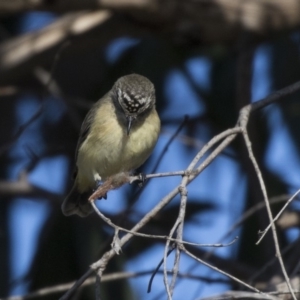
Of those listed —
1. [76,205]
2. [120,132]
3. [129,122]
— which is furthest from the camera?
[76,205]

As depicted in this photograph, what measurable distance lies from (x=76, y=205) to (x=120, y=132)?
0.80 m

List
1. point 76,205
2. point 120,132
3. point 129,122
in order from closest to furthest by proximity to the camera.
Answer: point 129,122 → point 120,132 → point 76,205

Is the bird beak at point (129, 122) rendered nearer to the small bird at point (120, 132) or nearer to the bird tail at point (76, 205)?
the small bird at point (120, 132)

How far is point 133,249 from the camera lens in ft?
24.8

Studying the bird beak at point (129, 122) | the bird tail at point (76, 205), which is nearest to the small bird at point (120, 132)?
the bird beak at point (129, 122)

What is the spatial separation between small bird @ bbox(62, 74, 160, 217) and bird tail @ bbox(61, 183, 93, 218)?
0.24 metres

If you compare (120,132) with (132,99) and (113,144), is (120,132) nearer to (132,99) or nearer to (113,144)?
(113,144)

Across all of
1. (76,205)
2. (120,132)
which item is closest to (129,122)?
(120,132)

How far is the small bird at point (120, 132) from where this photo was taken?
5906 millimetres

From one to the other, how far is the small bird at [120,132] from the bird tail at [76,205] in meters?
0.24

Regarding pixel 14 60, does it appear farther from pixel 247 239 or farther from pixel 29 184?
pixel 247 239

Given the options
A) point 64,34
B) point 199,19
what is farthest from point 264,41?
point 64,34

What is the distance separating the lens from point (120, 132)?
6.00m

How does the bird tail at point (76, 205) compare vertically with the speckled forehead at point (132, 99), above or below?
below
